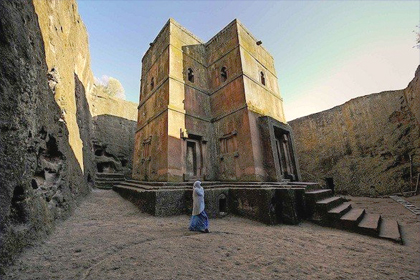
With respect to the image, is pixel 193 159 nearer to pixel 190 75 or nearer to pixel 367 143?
pixel 190 75

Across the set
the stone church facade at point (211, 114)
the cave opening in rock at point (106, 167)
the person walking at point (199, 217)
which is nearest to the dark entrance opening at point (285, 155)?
the stone church facade at point (211, 114)

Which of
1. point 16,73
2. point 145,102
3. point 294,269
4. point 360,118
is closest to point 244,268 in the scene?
point 294,269

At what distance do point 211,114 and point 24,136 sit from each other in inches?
330

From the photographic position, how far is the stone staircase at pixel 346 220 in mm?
4816

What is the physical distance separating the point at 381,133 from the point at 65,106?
18.6 metres

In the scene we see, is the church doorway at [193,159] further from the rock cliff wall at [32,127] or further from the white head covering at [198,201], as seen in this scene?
the rock cliff wall at [32,127]

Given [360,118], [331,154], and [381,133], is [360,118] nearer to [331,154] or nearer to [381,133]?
[381,133]

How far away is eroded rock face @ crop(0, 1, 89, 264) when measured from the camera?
2.44 meters

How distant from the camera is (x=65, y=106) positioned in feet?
18.7

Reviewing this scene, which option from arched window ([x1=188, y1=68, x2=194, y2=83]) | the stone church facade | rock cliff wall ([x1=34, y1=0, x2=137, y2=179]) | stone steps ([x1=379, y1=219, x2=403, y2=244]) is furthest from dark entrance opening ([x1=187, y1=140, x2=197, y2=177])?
stone steps ([x1=379, y1=219, x2=403, y2=244])

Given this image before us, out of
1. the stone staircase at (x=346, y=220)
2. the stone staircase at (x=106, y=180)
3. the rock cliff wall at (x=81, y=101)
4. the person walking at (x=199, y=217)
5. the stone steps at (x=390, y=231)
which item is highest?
the rock cliff wall at (x=81, y=101)

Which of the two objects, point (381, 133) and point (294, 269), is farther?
point (381, 133)

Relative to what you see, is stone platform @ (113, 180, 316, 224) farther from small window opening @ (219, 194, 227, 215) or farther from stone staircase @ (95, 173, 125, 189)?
stone staircase @ (95, 173, 125, 189)

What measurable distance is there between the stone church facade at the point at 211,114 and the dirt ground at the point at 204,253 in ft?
10.6
